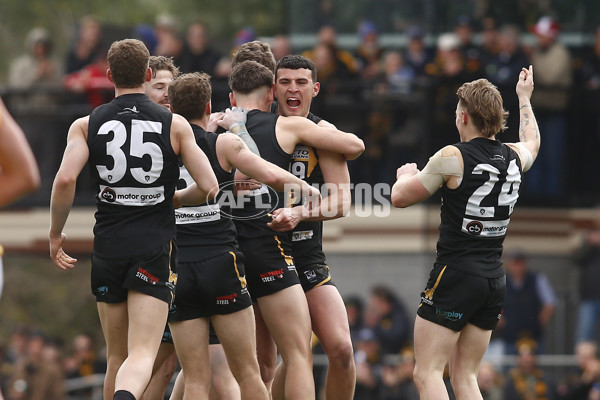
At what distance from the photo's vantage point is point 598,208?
1700cm

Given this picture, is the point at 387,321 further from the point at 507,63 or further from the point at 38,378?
the point at 38,378

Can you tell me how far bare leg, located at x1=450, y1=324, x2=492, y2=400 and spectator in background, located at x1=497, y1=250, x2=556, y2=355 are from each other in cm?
724

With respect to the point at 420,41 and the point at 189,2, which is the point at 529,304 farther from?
the point at 189,2

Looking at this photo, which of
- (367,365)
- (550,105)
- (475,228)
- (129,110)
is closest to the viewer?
(129,110)

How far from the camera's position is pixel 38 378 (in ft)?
52.9

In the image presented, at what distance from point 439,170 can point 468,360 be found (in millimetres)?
1413

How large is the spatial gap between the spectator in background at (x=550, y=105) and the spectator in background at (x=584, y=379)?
3859 millimetres

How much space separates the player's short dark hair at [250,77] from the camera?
7996 mm

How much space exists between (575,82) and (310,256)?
9.22 metres

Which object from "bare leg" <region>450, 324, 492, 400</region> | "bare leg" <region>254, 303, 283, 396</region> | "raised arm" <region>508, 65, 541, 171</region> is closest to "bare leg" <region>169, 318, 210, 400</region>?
"bare leg" <region>254, 303, 283, 396</region>

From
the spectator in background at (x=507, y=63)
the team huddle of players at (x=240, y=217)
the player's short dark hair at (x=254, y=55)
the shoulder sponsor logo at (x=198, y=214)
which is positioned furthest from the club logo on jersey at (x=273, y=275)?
the spectator in background at (x=507, y=63)

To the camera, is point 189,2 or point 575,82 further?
point 189,2

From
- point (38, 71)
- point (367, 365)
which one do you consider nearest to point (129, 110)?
point (367, 365)

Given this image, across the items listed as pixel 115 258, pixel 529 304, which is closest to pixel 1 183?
pixel 115 258
